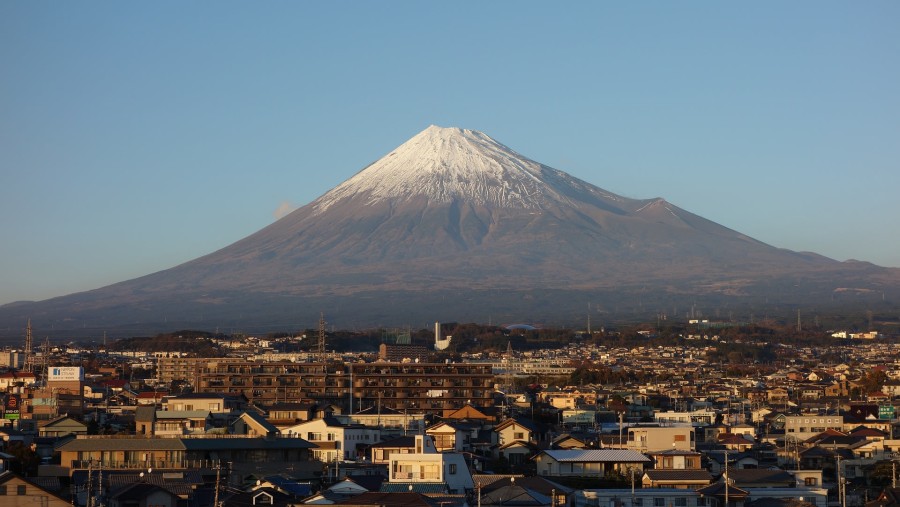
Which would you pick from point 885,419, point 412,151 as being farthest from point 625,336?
point 412,151

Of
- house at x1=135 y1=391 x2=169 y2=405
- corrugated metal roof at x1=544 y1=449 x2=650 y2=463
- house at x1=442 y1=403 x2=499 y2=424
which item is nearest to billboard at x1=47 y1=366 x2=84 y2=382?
house at x1=135 y1=391 x2=169 y2=405

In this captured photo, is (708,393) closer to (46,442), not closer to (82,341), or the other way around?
(46,442)

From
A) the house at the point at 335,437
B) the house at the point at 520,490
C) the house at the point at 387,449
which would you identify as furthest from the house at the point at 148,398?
the house at the point at 520,490

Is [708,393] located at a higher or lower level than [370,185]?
lower

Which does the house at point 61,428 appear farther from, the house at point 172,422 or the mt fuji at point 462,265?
the mt fuji at point 462,265

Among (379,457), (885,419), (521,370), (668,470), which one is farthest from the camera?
(521,370)

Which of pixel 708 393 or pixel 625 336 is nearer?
pixel 708 393
